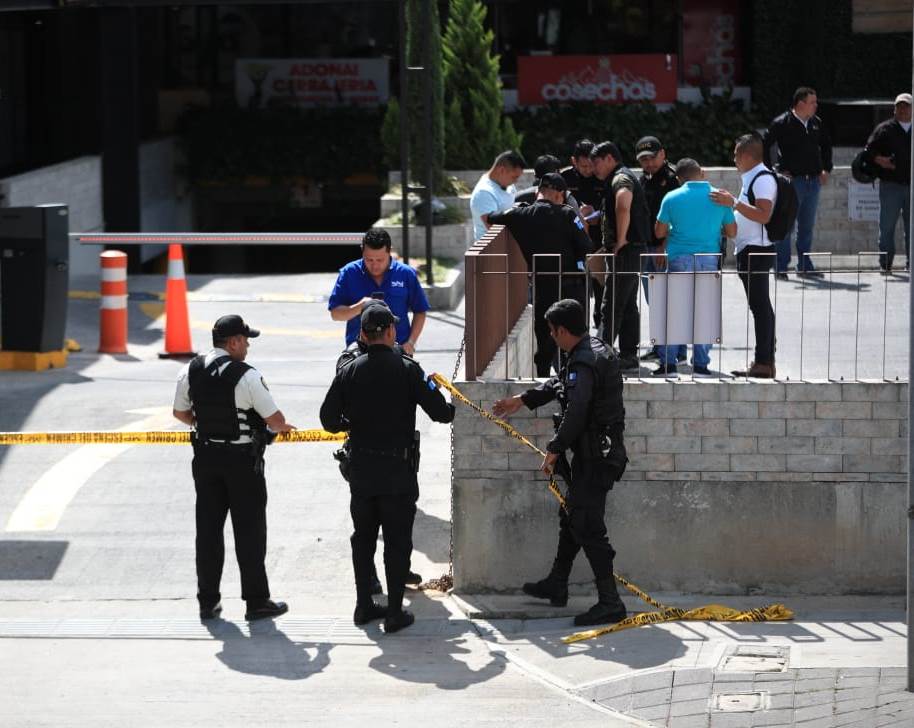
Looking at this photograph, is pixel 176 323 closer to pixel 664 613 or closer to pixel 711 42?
pixel 664 613

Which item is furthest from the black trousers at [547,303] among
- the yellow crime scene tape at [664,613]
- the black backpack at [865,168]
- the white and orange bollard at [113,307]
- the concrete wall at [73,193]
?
the concrete wall at [73,193]

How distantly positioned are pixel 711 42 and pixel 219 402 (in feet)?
68.1

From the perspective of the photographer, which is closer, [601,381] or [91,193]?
[601,381]

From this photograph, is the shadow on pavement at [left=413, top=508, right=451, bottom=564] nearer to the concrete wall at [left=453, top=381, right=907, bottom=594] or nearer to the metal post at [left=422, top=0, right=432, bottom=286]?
the concrete wall at [left=453, top=381, right=907, bottom=594]

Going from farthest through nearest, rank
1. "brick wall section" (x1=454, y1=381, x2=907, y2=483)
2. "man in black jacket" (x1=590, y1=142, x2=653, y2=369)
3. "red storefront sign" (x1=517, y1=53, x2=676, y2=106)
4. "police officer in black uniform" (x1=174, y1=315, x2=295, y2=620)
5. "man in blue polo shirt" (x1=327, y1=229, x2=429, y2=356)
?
"red storefront sign" (x1=517, y1=53, x2=676, y2=106) < "man in black jacket" (x1=590, y1=142, x2=653, y2=369) < "man in blue polo shirt" (x1=327, y1=229, x2=429, y2=356) < "brick wall section" (x1=454, y1=381, x2=907, y2=483) < "police officer in black uniform" (x1=174, y1=315, x2=295, y2=620)

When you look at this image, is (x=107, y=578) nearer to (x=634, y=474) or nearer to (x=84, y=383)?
(x=634, y=474)

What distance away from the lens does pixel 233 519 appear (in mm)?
9203

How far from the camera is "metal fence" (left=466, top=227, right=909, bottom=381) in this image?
962 centimetres

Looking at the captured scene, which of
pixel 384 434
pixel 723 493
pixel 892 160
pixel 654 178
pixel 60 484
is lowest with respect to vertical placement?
pixel 60 484

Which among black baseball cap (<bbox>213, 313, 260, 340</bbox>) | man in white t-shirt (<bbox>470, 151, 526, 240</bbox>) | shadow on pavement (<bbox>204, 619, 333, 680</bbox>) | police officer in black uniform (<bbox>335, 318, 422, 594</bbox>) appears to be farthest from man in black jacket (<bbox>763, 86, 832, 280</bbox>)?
shadow on pavement (<bbox>204, 619, 333, 680</bbox>)

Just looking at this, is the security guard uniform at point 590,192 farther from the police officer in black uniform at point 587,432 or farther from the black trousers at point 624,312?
the police officer in black uniform at point 587,432

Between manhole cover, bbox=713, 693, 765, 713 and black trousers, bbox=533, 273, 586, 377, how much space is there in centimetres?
345

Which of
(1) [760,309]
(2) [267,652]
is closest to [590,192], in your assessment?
(1) [760,309]

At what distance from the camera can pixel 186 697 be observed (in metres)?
8.03
